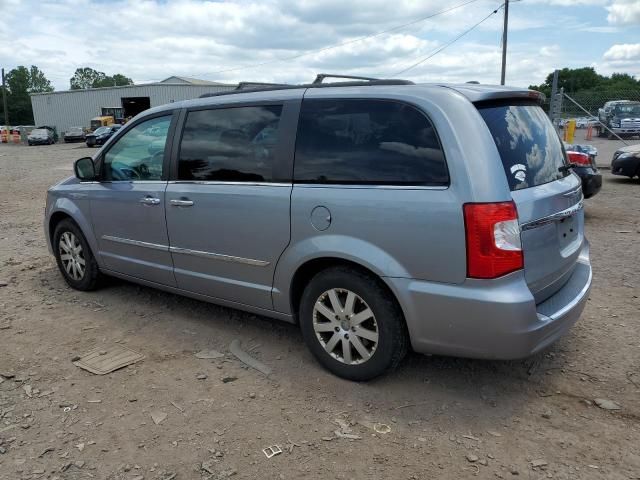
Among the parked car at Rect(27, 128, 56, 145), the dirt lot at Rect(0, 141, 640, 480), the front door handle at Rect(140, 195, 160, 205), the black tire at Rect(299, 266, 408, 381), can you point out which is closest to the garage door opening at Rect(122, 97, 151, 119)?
the parked car at Rect(27, 128, 56, 145)

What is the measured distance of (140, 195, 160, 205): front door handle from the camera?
165 inches

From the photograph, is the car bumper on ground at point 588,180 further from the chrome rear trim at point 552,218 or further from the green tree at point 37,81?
the green tree at point 37,81

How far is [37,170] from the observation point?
20016 mm

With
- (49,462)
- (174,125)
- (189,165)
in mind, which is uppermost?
(174,125)

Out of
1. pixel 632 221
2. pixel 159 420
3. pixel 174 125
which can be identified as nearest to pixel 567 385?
pixel 159 420

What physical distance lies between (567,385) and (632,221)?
5.49 m

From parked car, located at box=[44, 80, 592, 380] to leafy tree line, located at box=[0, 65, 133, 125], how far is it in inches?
2730

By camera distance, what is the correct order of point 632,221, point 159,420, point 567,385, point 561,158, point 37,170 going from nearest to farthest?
point 159,420
point 567,385
point 561,158
point 632,221
point 37,170

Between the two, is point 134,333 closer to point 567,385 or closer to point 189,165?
point 189,165

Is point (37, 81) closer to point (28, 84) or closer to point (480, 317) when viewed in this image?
point (28, 84)

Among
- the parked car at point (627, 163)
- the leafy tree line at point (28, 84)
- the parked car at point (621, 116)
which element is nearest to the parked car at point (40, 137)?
the leafy tree line at point (28, 84)

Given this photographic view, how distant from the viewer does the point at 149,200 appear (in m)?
4.25

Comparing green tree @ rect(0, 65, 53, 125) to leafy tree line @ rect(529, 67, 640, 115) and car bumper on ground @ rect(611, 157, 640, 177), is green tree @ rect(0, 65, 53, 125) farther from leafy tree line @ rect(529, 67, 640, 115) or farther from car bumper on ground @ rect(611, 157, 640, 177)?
car bumper on ground @ rect(611, 157, 640, 177)

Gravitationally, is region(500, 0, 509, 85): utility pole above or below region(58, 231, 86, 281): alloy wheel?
above
